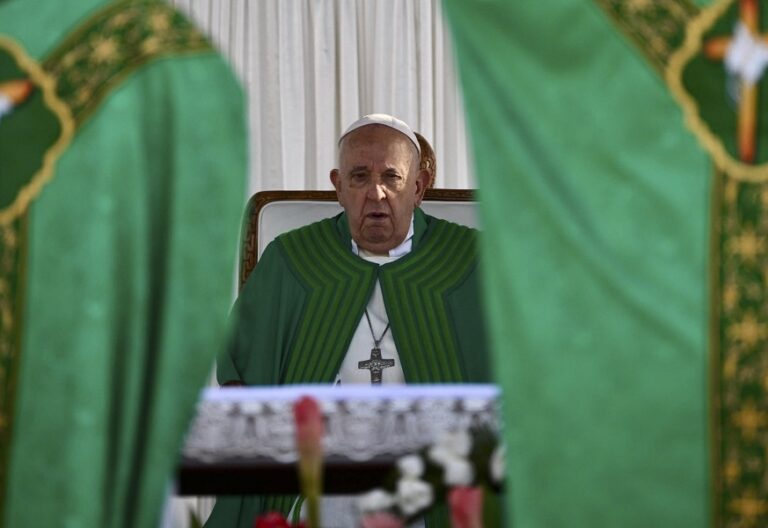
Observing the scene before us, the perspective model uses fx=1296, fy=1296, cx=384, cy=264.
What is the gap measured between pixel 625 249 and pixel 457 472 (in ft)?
1.52

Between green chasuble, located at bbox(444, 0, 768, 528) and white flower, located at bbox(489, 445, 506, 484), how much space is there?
14 centimetres

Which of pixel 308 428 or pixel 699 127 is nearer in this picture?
pixel 308 428

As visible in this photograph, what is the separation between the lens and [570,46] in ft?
7.18

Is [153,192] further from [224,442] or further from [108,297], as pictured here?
[224,442]

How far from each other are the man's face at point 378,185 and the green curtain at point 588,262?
2.26m

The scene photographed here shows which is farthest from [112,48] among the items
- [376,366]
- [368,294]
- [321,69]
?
[321,69]

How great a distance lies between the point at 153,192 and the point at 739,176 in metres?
→ 0.99

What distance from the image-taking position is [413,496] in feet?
7.04

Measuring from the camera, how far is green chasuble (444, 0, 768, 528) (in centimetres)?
210

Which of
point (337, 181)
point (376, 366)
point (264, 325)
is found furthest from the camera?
point (337, 181)


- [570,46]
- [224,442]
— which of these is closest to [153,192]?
[224,442]

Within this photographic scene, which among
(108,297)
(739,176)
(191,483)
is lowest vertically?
(191,483)

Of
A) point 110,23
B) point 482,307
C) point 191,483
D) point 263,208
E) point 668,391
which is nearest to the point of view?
point 668,391

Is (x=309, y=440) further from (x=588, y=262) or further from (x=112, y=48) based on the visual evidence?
(x=112, y=48)
